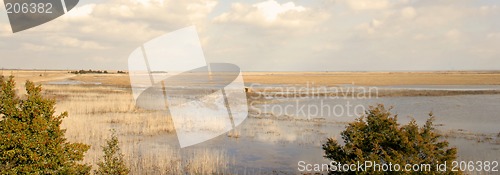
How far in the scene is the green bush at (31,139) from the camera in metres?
6.12

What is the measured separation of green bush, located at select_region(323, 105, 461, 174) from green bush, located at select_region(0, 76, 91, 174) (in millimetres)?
4953

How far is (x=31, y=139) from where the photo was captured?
618cm

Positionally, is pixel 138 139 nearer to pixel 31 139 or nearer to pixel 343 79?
pixel 31 139

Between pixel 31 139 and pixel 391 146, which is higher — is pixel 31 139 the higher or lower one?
the higher one

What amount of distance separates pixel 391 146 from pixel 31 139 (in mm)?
6162

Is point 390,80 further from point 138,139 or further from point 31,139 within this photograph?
point 31,139

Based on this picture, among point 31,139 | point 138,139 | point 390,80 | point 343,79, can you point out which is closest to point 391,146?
point 31,139

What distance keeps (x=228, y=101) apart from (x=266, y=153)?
2134 cm

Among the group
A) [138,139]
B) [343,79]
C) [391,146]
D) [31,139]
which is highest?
[343,79]

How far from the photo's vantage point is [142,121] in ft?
73.5

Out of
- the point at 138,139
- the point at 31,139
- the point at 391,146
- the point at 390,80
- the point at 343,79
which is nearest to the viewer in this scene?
the point at 31,139

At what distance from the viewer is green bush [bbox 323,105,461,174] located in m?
6.38

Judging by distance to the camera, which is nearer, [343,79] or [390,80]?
[390,80]

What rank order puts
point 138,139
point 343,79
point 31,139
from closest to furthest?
point 31,139 < point 138,139 < point 343,79
